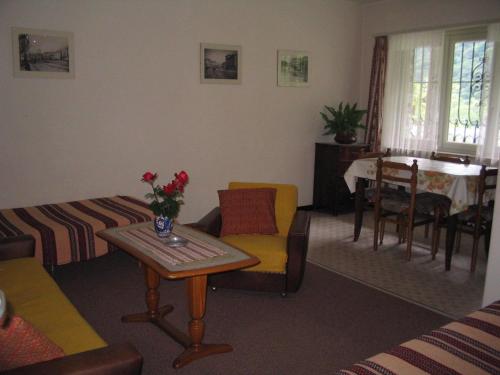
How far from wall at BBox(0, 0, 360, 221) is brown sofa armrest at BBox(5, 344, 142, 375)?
3115 mm

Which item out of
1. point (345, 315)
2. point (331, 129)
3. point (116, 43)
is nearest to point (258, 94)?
point (331, 129)

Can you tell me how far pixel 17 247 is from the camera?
2.97m

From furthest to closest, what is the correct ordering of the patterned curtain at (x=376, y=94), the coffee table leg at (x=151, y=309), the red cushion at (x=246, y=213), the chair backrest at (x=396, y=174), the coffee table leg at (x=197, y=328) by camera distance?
1. the patterned curtain at (x=376, y=94)
2. the chair backrest at (x=396, y=174)
3. the red cushion at (x=246, y=213)
4. the coffee table leg at (x=151, y=309)
5. the coffee table leg at (x=197, y=328)

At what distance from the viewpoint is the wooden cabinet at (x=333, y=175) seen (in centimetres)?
589

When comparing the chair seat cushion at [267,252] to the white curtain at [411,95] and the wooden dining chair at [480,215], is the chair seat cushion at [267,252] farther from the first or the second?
the white curtain at [411,95]

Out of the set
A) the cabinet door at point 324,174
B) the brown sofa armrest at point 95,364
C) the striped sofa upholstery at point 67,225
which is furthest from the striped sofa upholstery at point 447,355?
the cabinet door at point 324,174

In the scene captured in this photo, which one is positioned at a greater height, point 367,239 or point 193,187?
point 193,187

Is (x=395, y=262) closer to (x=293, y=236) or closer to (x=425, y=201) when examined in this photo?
(x=425, y=201)

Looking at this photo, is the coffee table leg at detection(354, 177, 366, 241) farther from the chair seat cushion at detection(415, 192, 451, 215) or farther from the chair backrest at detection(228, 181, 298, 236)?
the chair backrest at detection(228, 181, 298, 236)

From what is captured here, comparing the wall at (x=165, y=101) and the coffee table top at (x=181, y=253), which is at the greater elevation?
the wall at (x=165, y=101)

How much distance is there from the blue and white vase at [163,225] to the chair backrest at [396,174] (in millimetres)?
2355

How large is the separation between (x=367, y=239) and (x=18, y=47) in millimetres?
3890

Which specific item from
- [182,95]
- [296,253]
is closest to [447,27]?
[182,95]

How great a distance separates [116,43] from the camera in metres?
4.57
